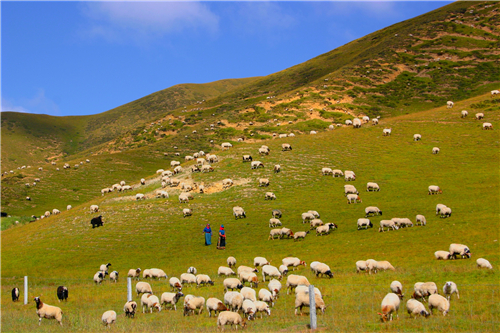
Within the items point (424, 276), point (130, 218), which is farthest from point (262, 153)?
point (424, 276)

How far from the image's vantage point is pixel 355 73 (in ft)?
357

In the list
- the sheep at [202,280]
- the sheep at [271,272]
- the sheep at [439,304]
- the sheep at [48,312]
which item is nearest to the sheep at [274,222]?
the sheep at [271,272]

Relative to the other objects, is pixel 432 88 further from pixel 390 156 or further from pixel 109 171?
pixel 109 171

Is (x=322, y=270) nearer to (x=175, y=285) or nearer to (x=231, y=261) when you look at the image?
(x=231, y=261)

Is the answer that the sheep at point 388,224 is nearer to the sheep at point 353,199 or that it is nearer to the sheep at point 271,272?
the sheep at point 353,199

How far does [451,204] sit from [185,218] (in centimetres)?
2363

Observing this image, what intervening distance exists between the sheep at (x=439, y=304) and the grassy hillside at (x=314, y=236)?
41 cm

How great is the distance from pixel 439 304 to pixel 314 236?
1762 centimetres

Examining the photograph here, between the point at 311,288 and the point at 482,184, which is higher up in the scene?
the point at 482,184

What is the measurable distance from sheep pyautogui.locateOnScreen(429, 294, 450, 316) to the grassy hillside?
0.41 meters

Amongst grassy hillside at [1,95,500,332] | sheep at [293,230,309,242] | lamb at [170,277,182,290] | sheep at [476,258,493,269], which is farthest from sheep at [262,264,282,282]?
sheep at [476,258,493,269]

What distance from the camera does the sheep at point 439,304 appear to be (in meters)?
14.5

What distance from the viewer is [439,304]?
1459 cm

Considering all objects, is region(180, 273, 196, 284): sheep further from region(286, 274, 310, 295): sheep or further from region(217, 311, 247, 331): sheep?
region(217, 311, 247, 331): sheep
